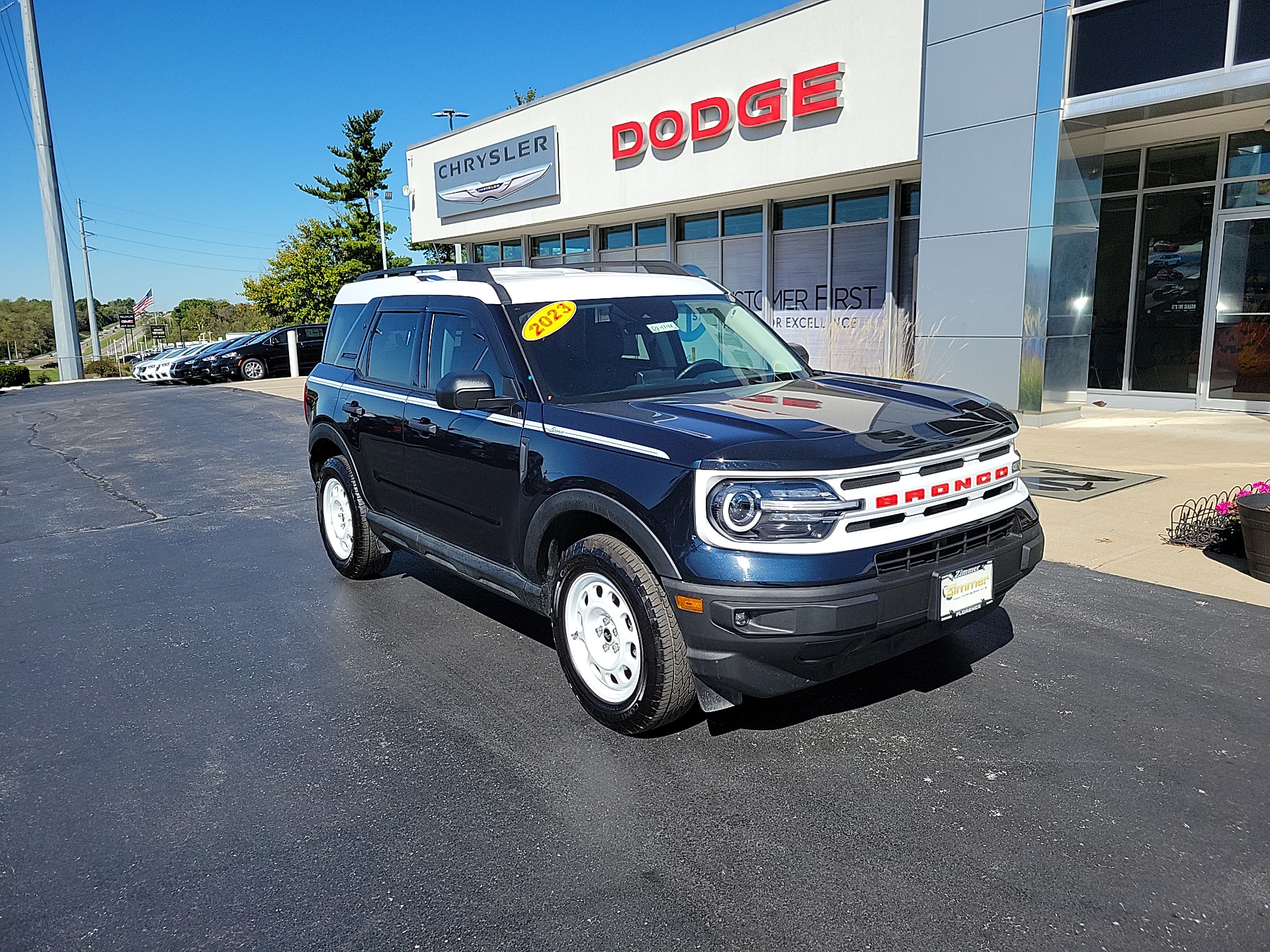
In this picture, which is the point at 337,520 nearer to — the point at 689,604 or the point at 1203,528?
the point at 689,604

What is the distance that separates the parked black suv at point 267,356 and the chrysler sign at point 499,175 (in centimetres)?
548

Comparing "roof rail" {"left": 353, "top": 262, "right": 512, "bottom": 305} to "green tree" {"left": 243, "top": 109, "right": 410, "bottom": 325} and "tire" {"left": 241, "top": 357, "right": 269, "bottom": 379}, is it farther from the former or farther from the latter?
"green tree" {"left": 243, "top": 109, "right": 410, "bottom": 325}

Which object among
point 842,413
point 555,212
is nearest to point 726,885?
point 842,413

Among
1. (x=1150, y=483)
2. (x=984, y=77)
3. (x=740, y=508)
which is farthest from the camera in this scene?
(x=984, y=77)

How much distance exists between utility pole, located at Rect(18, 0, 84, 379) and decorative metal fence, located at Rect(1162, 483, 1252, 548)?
35096 mm

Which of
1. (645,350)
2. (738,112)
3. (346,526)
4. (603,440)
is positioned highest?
(738,112)

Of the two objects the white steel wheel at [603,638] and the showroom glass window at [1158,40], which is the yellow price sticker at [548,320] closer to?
the white steel wheel at [603,638]

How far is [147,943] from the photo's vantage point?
2582 millimetres

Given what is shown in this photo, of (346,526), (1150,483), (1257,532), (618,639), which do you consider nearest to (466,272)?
(346,526)

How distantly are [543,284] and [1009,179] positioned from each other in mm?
8722

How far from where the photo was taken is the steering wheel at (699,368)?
4.56 meters

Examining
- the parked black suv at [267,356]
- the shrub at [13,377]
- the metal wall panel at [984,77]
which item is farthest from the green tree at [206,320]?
the metal wall panel at [984,77]

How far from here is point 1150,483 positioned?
7980mm

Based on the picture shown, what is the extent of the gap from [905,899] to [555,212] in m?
19.0
